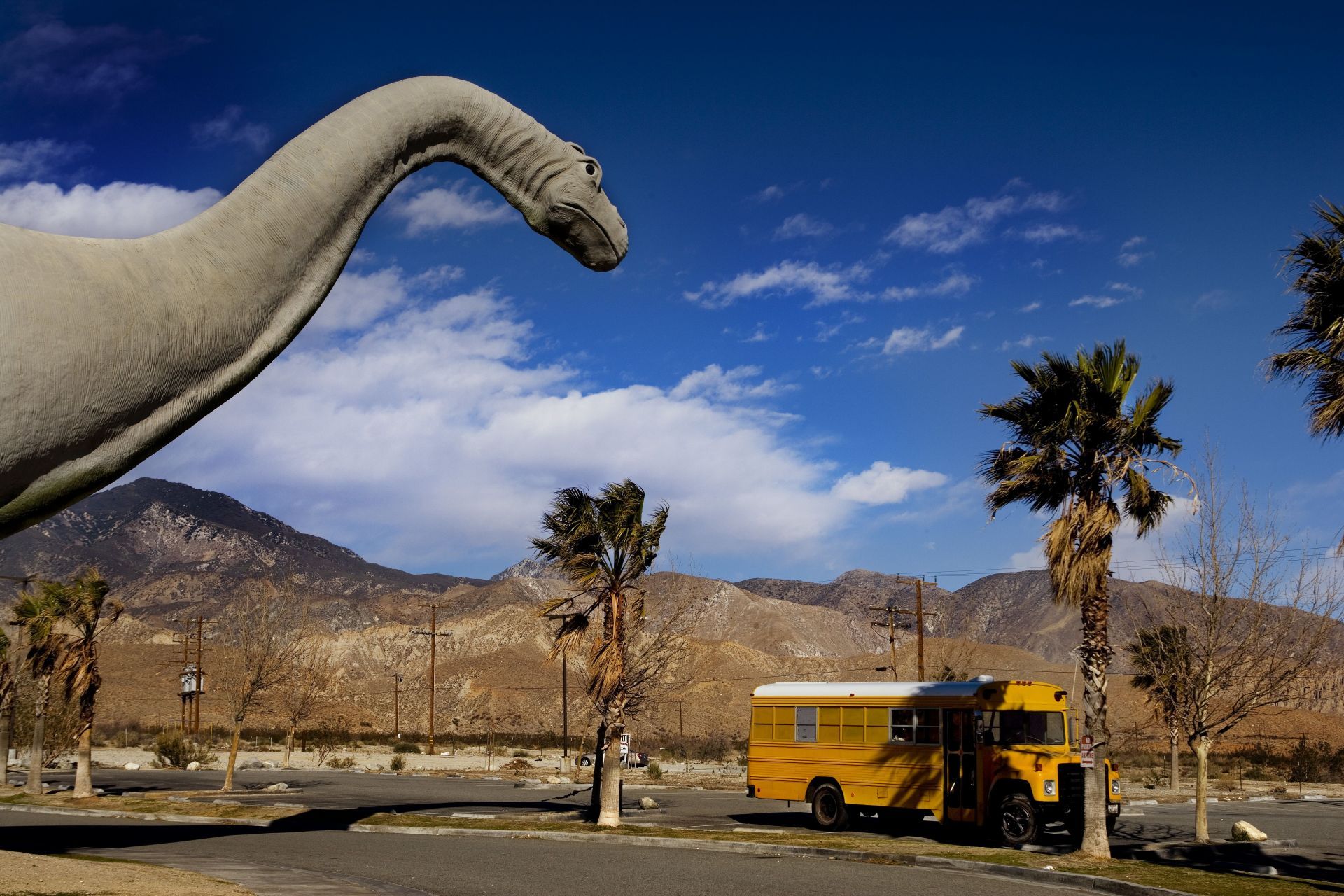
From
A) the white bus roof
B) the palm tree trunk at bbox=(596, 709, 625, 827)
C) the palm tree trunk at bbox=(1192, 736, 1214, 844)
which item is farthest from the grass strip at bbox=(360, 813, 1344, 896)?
the white bus roof

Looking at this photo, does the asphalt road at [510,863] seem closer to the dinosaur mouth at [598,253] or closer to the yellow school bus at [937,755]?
the yellow school bus at [937,755]

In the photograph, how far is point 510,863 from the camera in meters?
16.7

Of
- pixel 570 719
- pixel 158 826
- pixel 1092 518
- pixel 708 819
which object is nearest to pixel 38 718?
pixel 158 826

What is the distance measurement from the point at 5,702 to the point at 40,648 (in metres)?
2.77

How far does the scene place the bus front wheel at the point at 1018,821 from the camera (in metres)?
19.1

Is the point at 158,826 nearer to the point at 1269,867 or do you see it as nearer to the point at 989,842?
the point at 989,842

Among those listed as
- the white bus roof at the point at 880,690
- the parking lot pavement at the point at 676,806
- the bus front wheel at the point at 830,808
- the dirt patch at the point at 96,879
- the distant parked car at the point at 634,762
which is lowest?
the distant parked car at the point at 634,762

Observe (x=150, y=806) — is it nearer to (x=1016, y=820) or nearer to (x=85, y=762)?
(x=85, y=762)

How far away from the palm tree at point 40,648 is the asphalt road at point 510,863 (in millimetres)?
7317

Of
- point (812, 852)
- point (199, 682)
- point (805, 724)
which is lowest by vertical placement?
point (812, 852)

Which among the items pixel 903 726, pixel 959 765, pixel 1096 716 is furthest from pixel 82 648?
pixel 1096 716

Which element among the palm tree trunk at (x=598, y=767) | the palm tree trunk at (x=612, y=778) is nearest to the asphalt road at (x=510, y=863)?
the palm tree trunk at (x=612, y=778)

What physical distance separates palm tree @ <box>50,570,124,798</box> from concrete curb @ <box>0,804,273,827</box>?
1.47 meters

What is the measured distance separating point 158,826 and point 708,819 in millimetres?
11545
